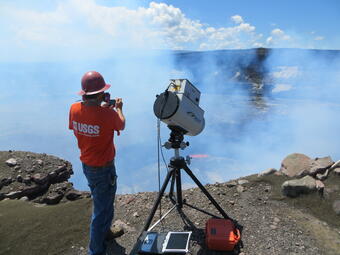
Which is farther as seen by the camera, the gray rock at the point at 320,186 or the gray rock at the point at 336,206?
the gray rock at the point at 320,186

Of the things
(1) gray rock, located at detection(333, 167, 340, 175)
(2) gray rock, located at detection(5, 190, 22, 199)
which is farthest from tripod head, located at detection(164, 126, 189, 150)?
(2) gray rock, located at detection(5, 190, 22, 199)

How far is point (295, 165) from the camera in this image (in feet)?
20.0

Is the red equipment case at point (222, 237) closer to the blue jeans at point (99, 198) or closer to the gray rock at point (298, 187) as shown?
the blue jeans at point (99, 198)

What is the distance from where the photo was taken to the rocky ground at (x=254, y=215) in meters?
3.92

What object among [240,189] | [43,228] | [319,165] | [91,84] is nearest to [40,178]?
[43,228]

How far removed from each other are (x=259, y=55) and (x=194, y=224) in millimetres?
27836

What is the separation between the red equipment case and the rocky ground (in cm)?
14

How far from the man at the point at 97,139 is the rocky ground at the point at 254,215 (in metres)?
0.83

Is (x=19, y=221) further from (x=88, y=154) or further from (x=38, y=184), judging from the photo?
(x=38, y=184)

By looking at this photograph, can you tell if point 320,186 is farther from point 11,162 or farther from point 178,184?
point 11,162

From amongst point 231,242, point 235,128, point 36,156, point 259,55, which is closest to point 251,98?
point 235,128

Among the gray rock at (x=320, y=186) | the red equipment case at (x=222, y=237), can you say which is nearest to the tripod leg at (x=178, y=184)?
the red equipment case at (x=222, y=237)

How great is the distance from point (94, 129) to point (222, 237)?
7.46 ft

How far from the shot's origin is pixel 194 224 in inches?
174
